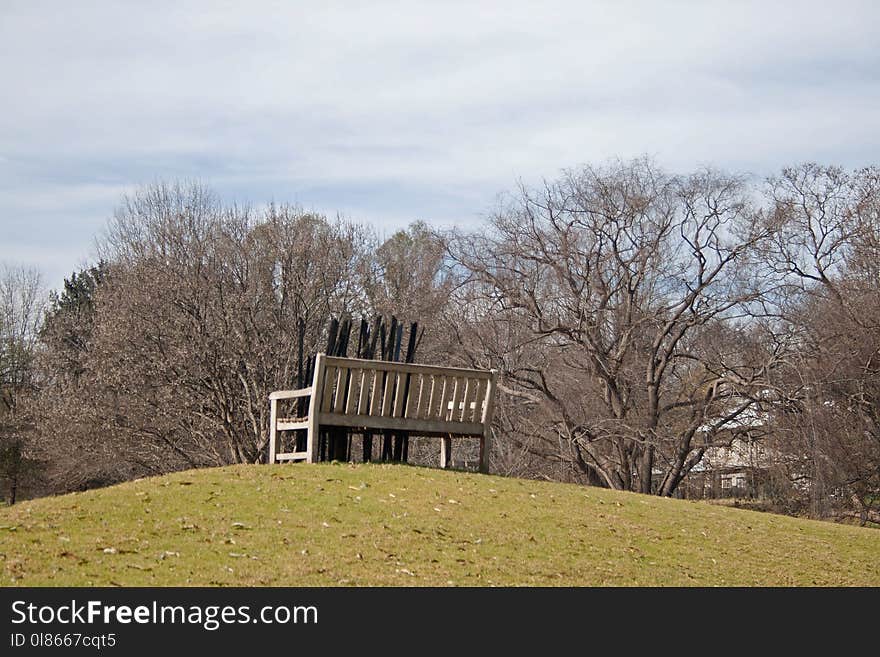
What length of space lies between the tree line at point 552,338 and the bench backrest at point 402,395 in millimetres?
10146

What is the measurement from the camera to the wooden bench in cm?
1255

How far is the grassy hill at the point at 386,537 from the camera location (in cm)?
776

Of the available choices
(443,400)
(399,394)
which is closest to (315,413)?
(399,394)

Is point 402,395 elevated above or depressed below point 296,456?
above

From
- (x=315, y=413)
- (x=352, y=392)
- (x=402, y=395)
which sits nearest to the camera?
(x=315, y=413)

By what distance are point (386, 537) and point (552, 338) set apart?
830 inches

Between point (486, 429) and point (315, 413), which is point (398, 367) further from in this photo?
point (486, 429)

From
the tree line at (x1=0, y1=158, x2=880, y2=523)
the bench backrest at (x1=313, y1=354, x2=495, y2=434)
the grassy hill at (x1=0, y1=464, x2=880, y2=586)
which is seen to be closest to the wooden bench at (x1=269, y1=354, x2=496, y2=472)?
the bench backrest at (x1=313, y1=354, x2=495, y2=434)

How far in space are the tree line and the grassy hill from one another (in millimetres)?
12005

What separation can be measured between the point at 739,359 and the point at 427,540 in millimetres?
A: 20459

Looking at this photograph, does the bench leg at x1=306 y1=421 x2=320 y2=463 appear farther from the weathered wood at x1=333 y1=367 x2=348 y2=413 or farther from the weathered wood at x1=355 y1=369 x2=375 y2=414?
the weathered wood at x1=355 y1=369 x2=375 y2=414

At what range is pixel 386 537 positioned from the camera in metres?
9.09

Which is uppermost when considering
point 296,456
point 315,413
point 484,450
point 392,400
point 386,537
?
point 392,400
